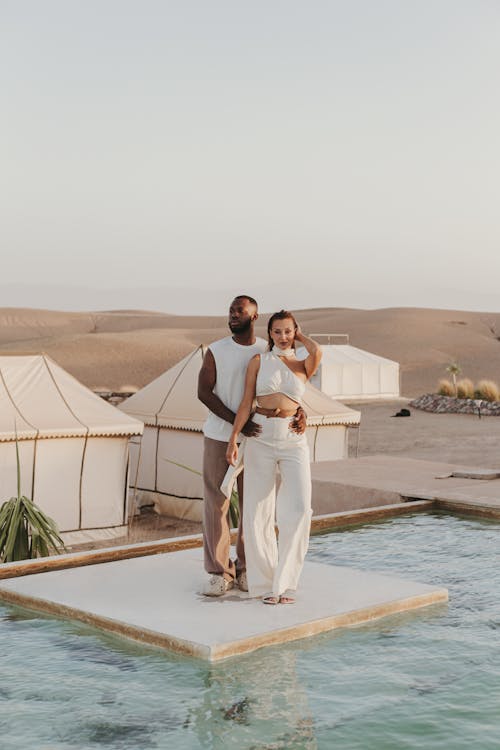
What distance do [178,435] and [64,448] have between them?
7.87ft

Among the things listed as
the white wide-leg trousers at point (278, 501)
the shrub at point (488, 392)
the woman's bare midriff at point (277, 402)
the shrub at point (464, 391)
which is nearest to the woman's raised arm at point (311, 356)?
the woman's bare midriff at point (277, 402)

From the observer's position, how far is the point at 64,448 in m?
12.5

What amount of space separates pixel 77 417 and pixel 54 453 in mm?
504

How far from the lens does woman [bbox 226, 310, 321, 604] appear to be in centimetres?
586

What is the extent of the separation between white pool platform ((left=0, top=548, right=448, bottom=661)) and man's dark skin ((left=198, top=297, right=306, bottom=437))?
0.96 meters

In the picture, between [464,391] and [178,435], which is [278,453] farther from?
[464,391]

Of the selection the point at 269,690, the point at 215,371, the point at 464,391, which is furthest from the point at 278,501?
the point at 464,391

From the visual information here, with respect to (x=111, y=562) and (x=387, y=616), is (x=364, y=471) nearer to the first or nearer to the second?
(x=111, y=562)

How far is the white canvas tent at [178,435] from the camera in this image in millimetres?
14406

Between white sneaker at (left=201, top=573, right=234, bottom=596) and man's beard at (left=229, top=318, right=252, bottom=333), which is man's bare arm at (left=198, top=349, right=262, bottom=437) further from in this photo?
white sneaker at (left=201, top=573, right=234, bottom=596)

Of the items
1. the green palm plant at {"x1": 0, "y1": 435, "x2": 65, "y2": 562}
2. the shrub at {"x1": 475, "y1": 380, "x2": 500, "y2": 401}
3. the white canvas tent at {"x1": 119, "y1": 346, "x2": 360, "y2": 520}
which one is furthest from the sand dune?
the green palm plant at {"x1": 0, "y1": 435, "x2": 65, "y2": 562}

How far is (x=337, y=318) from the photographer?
101 meters

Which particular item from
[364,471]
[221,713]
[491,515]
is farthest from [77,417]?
[221,713]

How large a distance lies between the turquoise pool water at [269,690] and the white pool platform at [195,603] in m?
0.07
